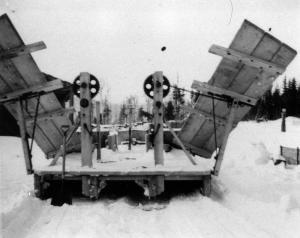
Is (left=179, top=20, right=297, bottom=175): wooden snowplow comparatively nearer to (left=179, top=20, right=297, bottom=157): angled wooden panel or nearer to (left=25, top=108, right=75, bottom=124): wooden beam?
(left=179, top=20, right=297, bottom=157): angled wooden panel

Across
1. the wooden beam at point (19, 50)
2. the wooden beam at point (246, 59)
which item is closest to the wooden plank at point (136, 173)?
the wooden beam at point (246, 59)

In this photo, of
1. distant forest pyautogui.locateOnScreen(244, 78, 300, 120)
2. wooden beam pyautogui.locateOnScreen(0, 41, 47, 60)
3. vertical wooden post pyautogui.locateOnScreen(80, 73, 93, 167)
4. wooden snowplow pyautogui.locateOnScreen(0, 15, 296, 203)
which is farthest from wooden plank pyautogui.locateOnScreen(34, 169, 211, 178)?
distant forest pyautogui.locateOnScreen(244, 78, 300, 120)

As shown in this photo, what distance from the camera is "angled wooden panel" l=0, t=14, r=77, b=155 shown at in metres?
6.16

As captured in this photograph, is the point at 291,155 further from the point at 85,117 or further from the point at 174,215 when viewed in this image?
the point at 85,117

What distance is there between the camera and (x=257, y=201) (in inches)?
245

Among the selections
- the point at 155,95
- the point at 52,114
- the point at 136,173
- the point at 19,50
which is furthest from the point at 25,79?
the point at 136,173

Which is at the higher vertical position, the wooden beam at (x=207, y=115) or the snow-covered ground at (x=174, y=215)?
the wooden beam at (x=207, y=115)

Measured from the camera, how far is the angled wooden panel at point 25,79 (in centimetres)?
616

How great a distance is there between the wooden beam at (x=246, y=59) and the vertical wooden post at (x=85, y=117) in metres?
2.67

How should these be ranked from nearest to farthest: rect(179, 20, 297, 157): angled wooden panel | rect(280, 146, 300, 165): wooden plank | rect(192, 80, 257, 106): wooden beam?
rect(179, 20, 297, 157): angled wooden panel < rect(192, 80, 257, 106): wooden beam < rect(280, 146, 300, 165): wooden plank

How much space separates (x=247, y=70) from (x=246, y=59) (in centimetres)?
30

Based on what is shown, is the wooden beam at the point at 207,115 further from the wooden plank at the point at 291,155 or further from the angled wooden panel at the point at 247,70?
the wooden plank at the point at 291,155

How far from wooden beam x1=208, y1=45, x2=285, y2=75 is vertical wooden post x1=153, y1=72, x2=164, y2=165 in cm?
130

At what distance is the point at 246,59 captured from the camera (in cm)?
622
